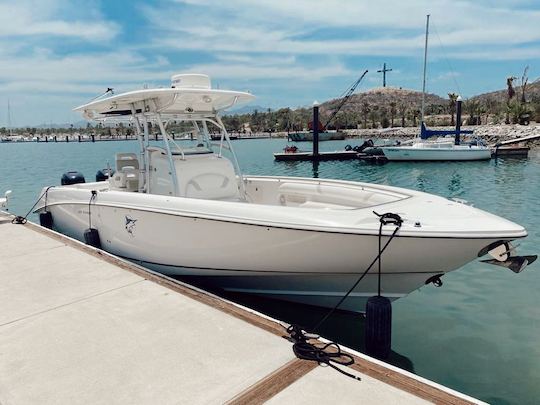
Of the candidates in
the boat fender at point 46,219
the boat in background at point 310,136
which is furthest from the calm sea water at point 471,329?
the boat in background at point 310,136

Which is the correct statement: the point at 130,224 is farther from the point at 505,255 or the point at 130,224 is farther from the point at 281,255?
the point at 505,255

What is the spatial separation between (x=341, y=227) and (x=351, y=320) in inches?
62.9

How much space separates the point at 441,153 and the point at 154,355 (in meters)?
30.1

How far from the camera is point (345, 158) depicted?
113 feet

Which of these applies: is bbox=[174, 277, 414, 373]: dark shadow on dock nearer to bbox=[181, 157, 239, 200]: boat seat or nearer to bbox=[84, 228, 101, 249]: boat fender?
bbox=[181, 157, 239, 200]: boat seat

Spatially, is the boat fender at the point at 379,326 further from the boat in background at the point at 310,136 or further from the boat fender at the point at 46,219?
the boat in background at the point at 310,136

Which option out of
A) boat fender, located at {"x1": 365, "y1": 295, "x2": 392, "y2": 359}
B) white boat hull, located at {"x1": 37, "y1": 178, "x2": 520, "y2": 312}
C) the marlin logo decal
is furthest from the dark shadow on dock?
the marlin logo decal

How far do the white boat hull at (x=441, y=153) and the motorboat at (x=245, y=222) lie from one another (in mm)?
25306

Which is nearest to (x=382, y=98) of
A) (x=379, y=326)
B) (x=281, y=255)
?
(x=281, y=255)

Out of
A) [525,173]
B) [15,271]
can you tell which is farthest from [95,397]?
[525,173]

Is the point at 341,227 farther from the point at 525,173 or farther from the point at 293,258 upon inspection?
the point at 525,173

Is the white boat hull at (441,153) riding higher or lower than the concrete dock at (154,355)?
higher

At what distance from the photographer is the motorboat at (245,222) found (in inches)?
172

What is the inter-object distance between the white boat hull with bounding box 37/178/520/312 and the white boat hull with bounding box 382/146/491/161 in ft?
90.1
